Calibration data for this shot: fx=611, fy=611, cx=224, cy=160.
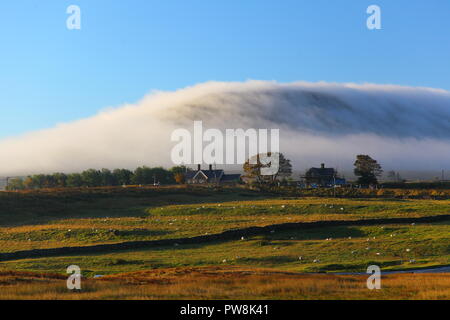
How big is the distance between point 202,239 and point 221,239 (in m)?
2.21

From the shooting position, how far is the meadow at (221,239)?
5147cm

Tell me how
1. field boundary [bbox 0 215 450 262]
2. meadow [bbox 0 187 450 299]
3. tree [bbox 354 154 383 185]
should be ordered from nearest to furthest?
meadow [bbox 0 187 450 299] < field boundary [bbox 0 215 450 262] < tree [bbox 354 154 383 185]

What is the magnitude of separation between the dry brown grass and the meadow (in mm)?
228

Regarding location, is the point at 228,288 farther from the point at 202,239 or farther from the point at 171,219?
the point at 171,219

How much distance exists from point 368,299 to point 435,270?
74.1 ft

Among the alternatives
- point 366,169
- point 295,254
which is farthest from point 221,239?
point 366,169

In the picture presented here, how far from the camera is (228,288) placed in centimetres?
3406

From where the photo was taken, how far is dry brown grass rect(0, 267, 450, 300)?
Answer: 30469 mm

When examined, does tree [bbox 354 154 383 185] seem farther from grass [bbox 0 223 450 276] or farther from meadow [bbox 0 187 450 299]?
grass [bbox 0 223 450 276]

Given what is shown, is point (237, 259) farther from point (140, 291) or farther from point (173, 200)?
point (173, 200)

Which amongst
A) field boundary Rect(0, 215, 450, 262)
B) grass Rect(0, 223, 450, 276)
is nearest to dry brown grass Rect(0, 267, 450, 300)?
grass Rect(0, 223, 450, 276)

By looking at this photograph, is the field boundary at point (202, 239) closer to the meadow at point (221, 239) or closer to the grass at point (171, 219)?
the meadow at point (221, 239)
